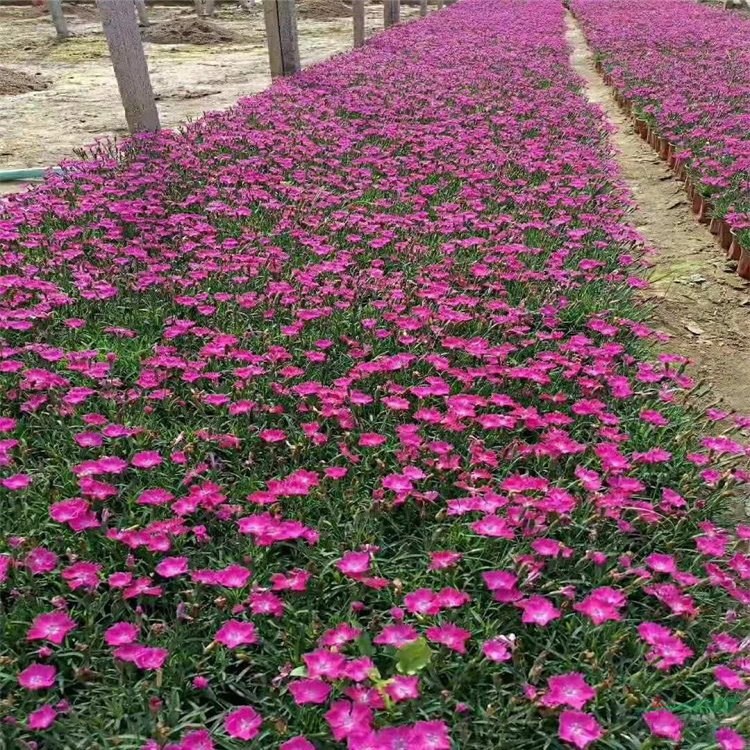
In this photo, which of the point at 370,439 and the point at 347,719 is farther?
the point at 370,439

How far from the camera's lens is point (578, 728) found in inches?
70.4

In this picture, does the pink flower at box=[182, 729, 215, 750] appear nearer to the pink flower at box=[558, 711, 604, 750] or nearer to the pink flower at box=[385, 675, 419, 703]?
the pink flower at box=[385, 675, 419, 703]

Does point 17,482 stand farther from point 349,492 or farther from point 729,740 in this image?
point 729,740

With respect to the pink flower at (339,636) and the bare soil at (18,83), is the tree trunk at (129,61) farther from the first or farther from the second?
the pink flower at (339,636)

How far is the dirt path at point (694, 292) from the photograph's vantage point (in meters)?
4.12

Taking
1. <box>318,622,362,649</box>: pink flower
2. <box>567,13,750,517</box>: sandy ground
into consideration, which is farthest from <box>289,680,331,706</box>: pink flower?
<box>567,13,750,517</box>: sandy ground

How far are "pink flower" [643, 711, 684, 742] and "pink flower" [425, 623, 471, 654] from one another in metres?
0.46

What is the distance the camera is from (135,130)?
7.11 m

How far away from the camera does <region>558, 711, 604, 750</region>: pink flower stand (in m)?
1.77

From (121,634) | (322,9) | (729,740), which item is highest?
(121,634)

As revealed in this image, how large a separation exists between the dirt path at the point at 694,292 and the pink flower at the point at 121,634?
2502mm

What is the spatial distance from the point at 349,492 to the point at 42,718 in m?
1.13

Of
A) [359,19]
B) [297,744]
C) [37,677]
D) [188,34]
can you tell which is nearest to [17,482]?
[37,677]

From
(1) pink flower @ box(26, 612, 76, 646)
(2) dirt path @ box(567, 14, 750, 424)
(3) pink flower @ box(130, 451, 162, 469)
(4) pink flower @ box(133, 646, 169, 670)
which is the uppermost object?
(3) pink flower @ box(130, 451, 162, 469)
